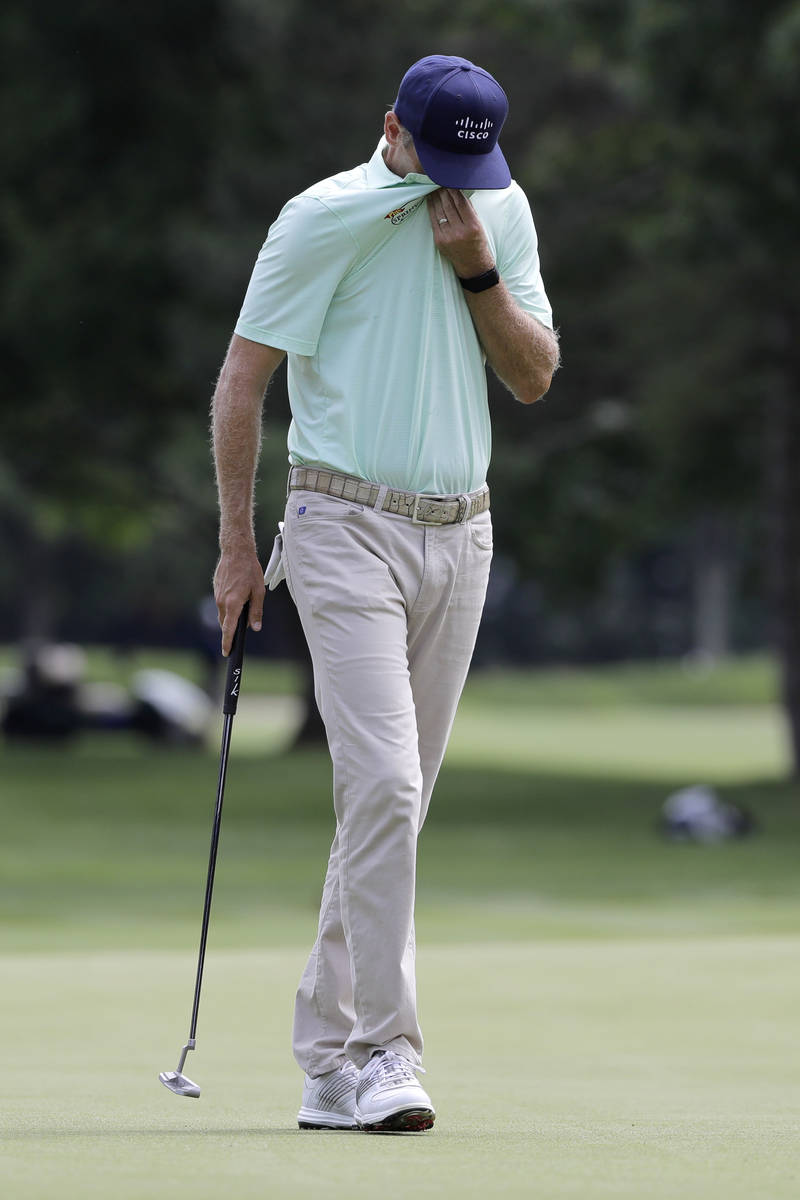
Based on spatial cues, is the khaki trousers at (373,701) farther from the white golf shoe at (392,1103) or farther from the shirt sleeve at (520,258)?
the shirt sleeve at (520,258)

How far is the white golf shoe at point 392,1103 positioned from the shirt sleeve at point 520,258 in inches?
61.0

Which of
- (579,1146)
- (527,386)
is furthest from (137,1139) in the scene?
(527,386)

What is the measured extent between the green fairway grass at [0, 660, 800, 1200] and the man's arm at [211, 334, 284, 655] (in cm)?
105

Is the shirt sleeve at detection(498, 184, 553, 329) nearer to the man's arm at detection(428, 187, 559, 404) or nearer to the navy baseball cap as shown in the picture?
the man's arm at detection(428, 187, 559, 404)

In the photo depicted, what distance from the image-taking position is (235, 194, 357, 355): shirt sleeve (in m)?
3.91

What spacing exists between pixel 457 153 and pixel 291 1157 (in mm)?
1937

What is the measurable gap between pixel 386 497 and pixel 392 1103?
1160mm

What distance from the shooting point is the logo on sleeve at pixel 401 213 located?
3.95 metres

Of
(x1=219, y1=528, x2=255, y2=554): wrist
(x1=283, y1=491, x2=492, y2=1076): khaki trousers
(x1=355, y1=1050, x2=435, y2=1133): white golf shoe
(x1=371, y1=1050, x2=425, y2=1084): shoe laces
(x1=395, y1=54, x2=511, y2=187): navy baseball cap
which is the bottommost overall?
(x1=355, y1=1050, x2=435, y2=1133): white golf shoe

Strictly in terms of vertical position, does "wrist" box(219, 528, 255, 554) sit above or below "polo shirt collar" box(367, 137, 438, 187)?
below

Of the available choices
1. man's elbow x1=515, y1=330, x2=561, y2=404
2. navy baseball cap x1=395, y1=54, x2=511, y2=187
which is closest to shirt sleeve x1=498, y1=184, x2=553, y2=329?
man's elbow x1=515, y1=330, x2=561, y2=404

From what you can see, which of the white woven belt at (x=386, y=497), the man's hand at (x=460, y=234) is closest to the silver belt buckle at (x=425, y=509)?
the white woven belt at (x=386, y=497)

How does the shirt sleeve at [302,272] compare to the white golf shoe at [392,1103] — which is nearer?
the white golf shoe at [392,1103]

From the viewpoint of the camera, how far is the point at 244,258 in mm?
20500
